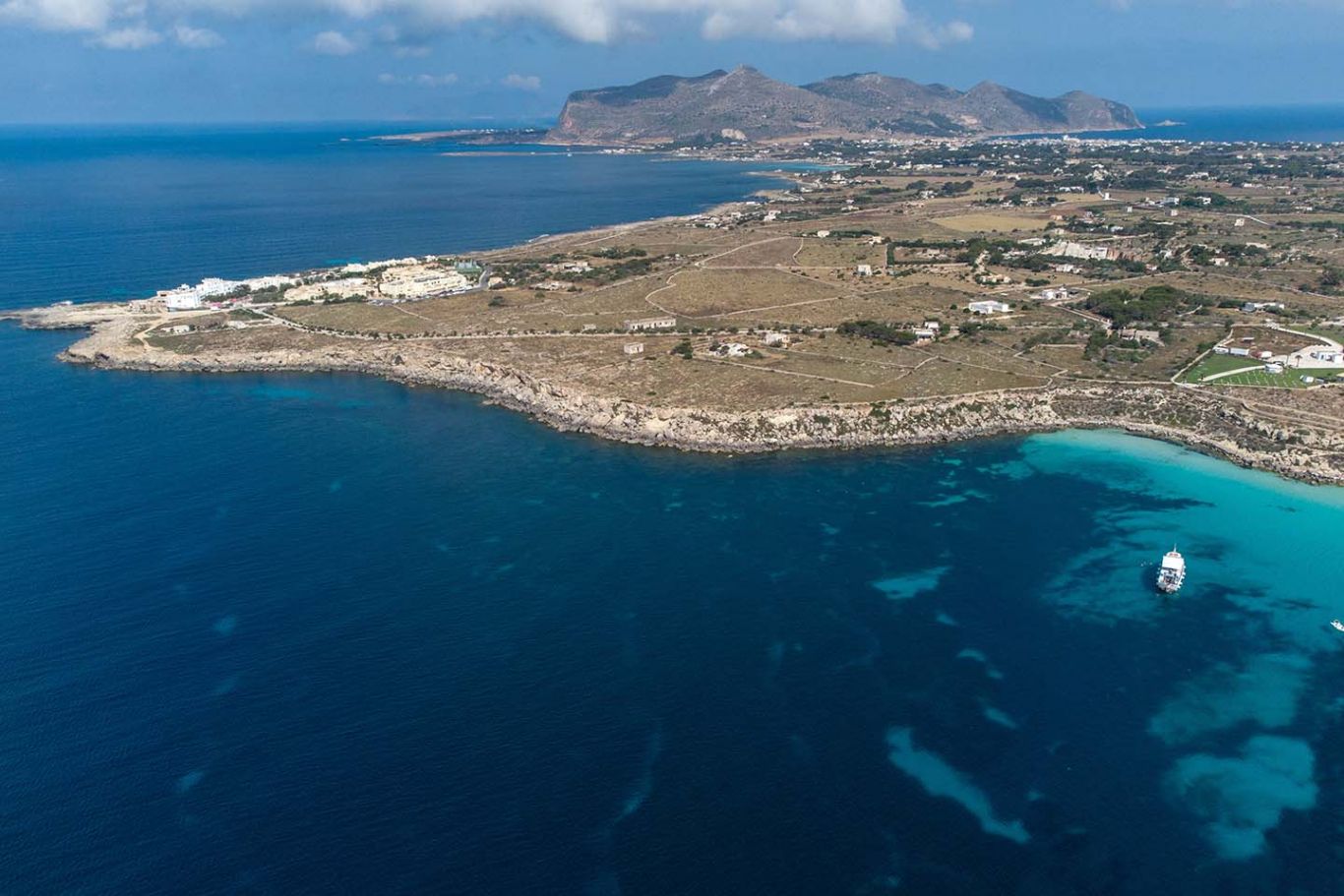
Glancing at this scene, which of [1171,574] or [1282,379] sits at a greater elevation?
[1282,379]

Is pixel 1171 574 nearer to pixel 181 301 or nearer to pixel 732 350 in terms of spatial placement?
pixel 732 350

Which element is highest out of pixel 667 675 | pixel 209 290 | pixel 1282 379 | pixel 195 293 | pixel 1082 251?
pixel 1082 251

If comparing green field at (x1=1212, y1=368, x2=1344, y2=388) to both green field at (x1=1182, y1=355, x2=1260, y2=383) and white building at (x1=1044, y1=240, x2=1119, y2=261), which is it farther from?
white building at (x1=1044, y1=240, x2=1119, y2=261)

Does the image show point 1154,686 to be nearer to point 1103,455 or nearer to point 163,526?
point 1103,455

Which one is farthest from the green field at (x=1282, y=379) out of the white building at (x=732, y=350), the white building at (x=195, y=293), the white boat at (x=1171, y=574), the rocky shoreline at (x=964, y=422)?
the white building at (x=195, y=293)

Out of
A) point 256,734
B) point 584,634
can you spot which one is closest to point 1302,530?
point 584,634

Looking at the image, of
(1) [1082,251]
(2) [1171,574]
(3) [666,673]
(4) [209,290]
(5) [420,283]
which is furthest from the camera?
(1) [1082,251]

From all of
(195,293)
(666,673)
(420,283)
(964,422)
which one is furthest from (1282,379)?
(195,293)
